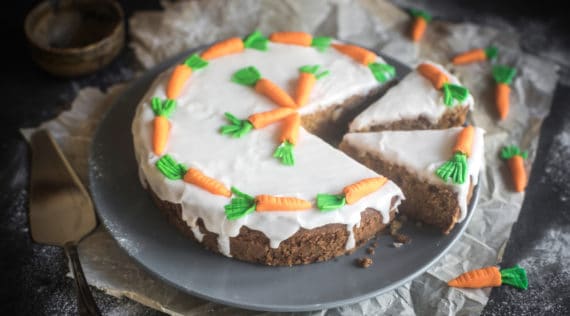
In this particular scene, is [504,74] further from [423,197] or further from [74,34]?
[74,34]

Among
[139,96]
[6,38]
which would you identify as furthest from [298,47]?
[6,38]

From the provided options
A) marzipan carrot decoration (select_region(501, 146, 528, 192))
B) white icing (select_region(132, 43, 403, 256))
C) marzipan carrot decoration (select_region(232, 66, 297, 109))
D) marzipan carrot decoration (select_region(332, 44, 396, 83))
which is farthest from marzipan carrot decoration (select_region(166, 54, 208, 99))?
marzipan carrot decoration (select_region(501, 146, 528, 192))

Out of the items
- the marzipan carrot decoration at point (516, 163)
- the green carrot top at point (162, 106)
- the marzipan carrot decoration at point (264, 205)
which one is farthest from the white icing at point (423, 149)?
the green carrot top at point (162, 106)

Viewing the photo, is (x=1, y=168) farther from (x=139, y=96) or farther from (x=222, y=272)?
(x=222, y=272)

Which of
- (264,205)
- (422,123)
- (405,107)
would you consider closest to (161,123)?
(264,205)

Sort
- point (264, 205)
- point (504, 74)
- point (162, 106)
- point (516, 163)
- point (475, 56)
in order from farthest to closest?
point (475, 56) → point (504, 74) → point (516, 163) → point (162, 106) → point (264, 205)

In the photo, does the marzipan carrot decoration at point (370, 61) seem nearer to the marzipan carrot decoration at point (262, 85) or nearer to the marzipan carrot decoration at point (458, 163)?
the marzipan carrot decoration at point (262, 85)

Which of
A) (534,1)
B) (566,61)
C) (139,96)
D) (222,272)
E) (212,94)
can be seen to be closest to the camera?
(222,272)
